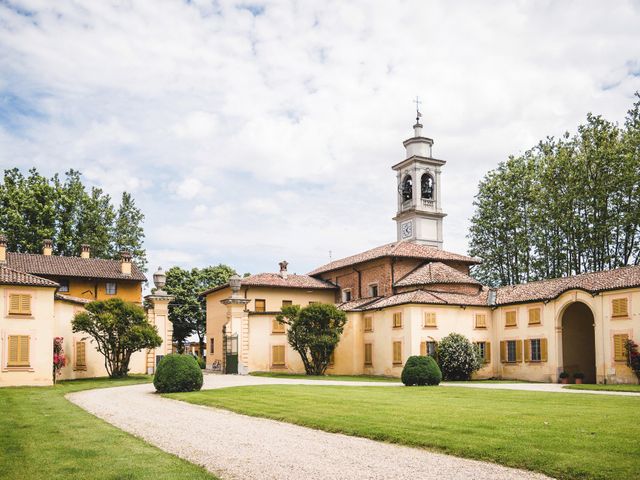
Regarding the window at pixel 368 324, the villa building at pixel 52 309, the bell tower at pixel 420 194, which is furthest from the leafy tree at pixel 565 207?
the villa building at pixel 52 309

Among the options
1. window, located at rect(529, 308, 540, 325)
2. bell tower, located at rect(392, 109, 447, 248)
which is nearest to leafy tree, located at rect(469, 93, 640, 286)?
bell tower, located at rect(392, 109, 447, 248)

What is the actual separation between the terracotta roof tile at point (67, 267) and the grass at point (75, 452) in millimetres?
30059

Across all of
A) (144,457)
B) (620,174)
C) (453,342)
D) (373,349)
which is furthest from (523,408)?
(620,174)

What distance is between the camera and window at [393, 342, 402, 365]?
36394 mm

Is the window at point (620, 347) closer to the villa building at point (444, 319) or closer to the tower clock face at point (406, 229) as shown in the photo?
the villa building at point (444, 319)

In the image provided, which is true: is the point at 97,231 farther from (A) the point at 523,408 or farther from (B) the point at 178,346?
(A) the point at 523,408

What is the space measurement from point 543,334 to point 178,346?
42.7m

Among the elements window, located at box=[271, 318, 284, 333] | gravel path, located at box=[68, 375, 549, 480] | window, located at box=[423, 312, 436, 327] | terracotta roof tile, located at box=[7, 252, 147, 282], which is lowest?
gravel path, located at box=[68, 375, 549, 480]

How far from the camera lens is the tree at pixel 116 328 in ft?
104

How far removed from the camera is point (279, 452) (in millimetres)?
10711

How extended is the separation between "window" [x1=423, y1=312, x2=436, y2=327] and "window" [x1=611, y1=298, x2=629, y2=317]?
364 inches

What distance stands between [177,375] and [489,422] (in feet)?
43.4

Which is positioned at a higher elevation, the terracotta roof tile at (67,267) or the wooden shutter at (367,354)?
the terracotta roof tile at (67,267)

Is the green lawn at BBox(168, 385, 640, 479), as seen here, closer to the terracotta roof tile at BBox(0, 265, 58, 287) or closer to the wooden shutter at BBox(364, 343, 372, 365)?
the terracotta roof tile at BBox(0, 265, 58, 287)
